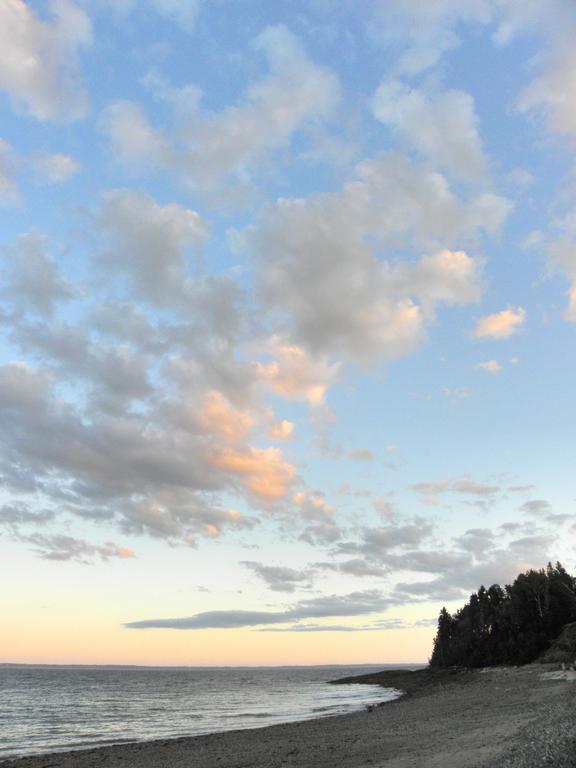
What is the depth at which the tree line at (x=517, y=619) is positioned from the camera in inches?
3607

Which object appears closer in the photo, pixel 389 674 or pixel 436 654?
pixel 436 654

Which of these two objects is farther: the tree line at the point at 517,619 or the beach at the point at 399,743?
the tree line at the point at 517,619

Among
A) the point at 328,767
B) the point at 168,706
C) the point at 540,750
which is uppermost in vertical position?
the point at 540,750

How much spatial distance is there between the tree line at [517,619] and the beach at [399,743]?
171 feet

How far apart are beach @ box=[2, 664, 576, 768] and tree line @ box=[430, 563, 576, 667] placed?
52234 millimetres

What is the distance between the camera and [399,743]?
28.0m

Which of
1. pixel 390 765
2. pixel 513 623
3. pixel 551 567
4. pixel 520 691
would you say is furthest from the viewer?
pixel 551 567

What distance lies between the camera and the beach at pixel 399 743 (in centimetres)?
1903

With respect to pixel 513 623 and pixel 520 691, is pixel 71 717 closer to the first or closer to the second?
pixel 520 691

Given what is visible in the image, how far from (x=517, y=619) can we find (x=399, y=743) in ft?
259

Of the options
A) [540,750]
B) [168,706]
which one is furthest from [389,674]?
[540,750]

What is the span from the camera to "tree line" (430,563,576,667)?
91625mm

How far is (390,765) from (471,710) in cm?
2194

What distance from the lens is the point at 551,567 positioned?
108438mm
